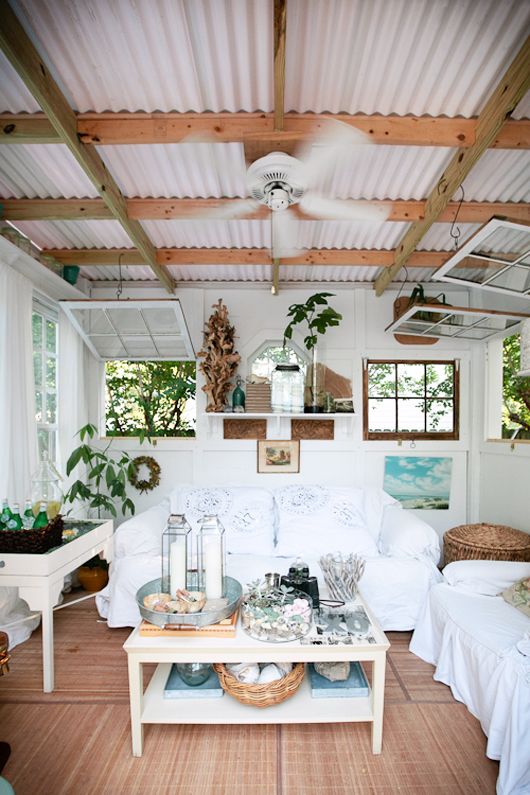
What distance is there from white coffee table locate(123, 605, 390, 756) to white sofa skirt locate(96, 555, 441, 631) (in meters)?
1.06

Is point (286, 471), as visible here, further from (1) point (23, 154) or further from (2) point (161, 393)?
(1) point (23, 154)

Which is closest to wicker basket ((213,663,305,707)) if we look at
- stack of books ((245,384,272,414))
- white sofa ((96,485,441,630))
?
white sofa ((96,485,441,630))

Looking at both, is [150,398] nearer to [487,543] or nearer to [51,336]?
[51,336]

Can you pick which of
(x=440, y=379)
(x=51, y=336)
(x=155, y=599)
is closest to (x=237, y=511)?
(x=155, y=599)

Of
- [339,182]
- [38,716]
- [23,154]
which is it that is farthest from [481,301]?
[38,716]

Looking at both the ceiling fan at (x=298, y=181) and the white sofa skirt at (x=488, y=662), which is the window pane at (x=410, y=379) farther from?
the ceiling fan at (x=298, y=181)

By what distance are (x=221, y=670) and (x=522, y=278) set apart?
8.90 feet

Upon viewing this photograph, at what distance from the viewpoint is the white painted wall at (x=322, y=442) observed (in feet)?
14.9

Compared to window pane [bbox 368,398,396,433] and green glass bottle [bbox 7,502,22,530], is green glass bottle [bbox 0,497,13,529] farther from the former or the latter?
window pane [bbox 368,398,396,433]

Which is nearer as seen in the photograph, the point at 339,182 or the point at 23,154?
the point at 23,154

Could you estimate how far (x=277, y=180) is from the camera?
6.88 ft

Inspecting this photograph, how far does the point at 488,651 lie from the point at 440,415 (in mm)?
2714

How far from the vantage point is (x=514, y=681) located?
2.04 metres

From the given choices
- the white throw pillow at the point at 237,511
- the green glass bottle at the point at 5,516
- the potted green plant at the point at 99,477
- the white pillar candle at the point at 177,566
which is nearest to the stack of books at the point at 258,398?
the white throw pillow at the point at 237,511
